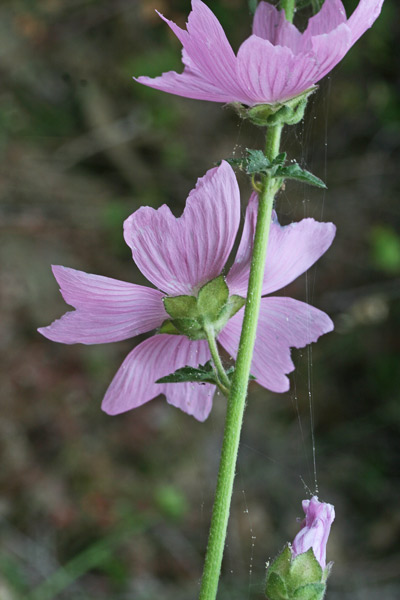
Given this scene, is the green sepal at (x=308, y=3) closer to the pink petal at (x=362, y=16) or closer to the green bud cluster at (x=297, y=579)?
the pink petal at (x=362, y=16)

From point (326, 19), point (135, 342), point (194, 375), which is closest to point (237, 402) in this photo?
point (194, 375)

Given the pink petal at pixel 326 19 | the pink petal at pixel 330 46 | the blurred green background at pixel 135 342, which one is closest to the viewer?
the pink petal at pixel 330 46

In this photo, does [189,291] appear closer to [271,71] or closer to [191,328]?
[191,328]

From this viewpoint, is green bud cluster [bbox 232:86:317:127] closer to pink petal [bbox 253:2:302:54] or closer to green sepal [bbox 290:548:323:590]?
pink petal [bbox 253:2:302:54]

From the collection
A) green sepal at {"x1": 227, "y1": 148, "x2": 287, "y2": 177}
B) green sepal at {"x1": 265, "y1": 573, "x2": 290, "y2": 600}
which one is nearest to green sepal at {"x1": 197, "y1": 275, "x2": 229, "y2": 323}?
green sepal at {"x1": 227, "y1": 148, "x2": 287, "y2": 177}

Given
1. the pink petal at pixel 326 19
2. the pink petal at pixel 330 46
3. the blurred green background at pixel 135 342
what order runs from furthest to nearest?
the blurred green background at pixel 135 342 < the pink petal at pixel 326 19 < the pink petal at pixel 330 46

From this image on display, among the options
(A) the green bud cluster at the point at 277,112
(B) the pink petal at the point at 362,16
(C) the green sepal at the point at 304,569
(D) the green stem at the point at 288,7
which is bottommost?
(C) the green sepal at the point at 304,569

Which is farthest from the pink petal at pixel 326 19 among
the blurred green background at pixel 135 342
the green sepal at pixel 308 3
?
the blurred green background at pixel 135 342

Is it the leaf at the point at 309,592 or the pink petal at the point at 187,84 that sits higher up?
the pink petal at the point at 187,84
